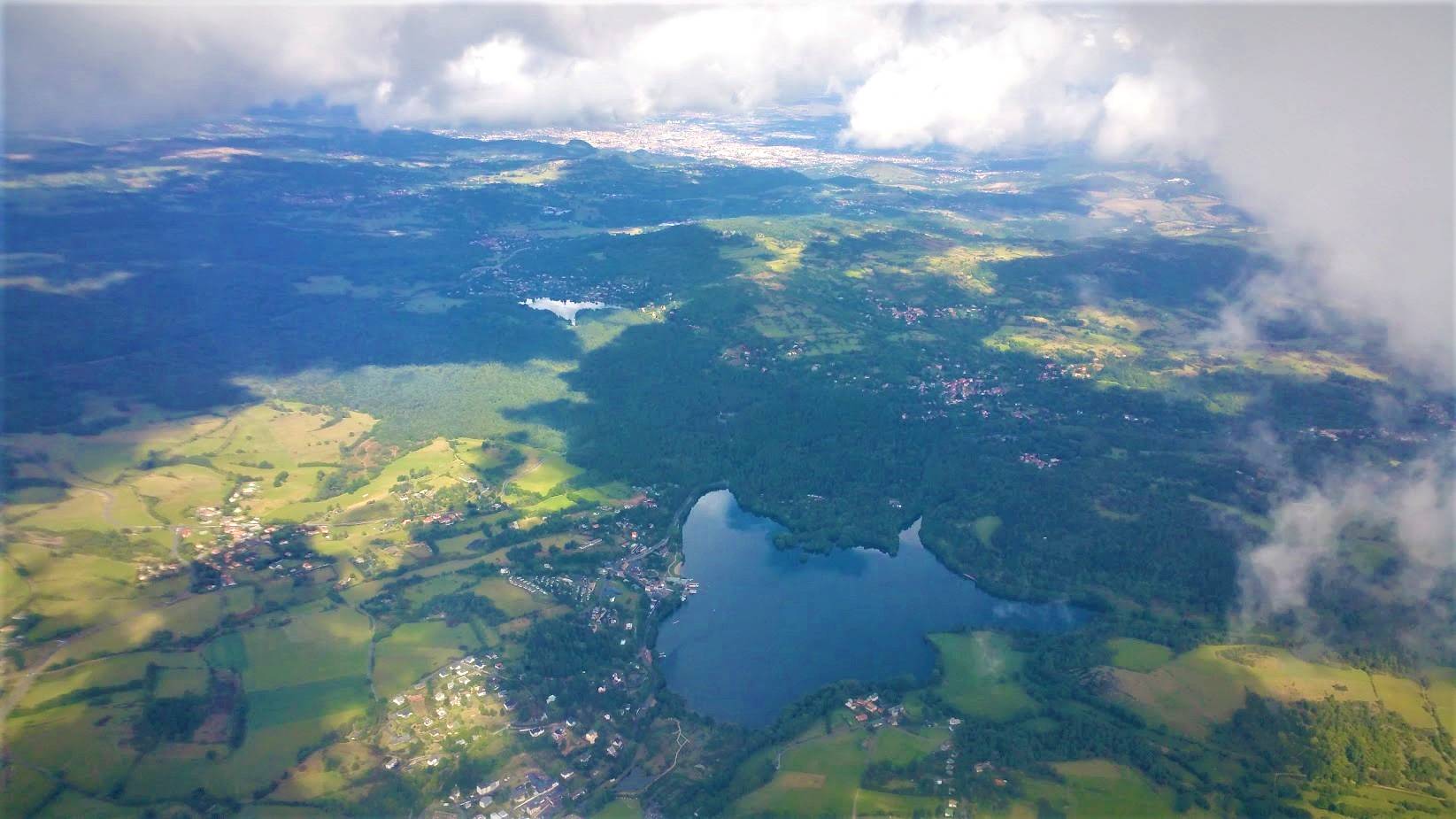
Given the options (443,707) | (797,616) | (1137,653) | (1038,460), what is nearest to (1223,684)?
(1137,653)

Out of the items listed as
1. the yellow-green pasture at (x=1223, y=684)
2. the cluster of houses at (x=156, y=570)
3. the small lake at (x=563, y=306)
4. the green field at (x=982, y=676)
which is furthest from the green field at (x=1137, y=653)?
the small lake at (x=563, y=306)

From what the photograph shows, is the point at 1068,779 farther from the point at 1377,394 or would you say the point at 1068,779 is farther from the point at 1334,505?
the point at 1377,394

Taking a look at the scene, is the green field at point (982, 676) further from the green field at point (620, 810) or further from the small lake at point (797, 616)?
the green field at point (620, 810)

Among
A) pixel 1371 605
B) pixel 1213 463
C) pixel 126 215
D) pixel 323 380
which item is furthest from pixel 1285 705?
pixel 126 215

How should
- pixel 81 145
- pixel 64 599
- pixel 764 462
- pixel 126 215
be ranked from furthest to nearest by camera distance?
pixel 81 145 → pixel 126 215 → pixel 764 462 → pixel 64 599

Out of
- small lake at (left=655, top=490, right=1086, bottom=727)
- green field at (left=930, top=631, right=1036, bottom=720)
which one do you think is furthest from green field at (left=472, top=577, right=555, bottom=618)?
green field at (left=930, top=631, right=1036, bottom=720)

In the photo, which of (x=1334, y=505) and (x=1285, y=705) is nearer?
(x=1285, y=705)
